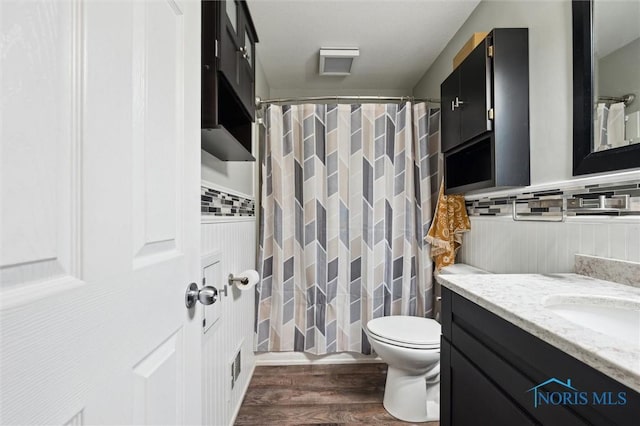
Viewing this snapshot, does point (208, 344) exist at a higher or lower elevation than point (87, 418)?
lower

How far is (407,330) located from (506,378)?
104 centimetres

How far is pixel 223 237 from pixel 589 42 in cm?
163

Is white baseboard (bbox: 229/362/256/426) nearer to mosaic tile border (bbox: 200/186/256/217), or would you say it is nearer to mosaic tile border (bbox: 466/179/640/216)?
mosaic tile border (bbox: 200/186/256/217)

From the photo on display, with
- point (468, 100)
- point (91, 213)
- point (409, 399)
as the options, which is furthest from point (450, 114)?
point (91, 213)

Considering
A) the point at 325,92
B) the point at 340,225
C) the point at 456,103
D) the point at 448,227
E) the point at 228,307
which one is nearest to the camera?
the point at 228,307

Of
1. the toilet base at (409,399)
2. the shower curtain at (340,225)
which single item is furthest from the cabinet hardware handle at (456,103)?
the toilet base at (409,399)

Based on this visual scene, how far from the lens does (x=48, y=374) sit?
1.09 ft

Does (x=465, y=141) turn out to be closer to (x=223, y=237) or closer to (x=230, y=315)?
(x=223, y=237)

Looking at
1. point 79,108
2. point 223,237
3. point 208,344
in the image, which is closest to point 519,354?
point 79,108

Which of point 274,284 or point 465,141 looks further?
point 274,284

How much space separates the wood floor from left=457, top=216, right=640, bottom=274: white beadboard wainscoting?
938 millimetres

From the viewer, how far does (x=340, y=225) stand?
2.21 metres

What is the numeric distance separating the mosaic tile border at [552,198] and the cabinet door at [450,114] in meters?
0.38

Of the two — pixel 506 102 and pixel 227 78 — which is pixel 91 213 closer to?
pixel 227 78
